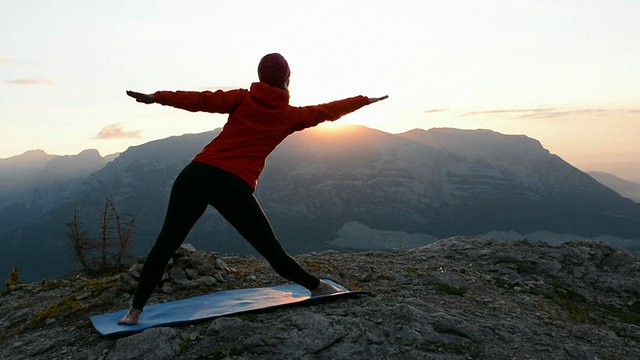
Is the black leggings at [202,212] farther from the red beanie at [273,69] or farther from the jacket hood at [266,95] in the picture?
the red beanie at [273,69]

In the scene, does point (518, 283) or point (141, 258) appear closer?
point (141, 258)

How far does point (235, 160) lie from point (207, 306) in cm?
270

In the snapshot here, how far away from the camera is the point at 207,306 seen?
828cm

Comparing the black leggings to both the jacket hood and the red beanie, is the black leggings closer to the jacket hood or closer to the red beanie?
the jacket hood

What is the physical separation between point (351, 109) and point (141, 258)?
223 inches

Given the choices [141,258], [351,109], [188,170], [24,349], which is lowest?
[24,349]

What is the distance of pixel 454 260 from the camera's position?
1330 cm

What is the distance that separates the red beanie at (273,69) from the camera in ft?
23.5

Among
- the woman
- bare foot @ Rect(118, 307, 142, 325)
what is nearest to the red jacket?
the woman

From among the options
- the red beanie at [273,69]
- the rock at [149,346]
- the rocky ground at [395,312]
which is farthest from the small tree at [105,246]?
the red beanie at [273,69]

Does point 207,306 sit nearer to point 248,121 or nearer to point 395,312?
point 395,312

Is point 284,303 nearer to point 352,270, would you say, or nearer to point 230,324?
point 230,324

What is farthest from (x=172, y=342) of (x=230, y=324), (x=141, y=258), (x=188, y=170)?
(x=141, y=258)

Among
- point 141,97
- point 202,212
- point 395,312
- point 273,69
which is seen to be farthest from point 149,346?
point 273,69
